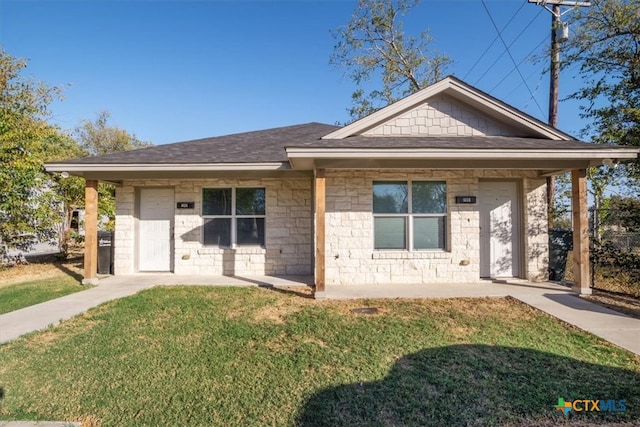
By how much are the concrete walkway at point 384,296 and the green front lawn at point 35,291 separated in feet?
1.25

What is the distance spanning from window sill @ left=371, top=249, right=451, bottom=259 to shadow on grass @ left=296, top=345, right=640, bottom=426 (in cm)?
365

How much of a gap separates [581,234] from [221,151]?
840cm

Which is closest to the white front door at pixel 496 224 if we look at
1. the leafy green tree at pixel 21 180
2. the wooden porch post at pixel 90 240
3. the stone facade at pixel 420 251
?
the stone facade at pixel 420 251

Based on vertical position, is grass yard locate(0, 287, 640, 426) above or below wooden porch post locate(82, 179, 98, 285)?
below

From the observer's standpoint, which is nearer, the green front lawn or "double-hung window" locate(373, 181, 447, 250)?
the green front lawn

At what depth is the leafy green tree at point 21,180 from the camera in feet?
28.7

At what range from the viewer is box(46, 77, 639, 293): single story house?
653 cm

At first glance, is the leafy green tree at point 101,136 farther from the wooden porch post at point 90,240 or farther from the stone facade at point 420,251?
the stone facade at point 420,251

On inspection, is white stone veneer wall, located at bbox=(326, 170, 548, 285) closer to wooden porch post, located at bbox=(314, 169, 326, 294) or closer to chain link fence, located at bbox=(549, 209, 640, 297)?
wooden porch post, located at bbox=(314, 169, 326, 294)

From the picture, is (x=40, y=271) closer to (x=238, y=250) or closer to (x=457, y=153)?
(x=238, y=250)

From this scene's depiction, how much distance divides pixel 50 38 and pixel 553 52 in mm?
16787

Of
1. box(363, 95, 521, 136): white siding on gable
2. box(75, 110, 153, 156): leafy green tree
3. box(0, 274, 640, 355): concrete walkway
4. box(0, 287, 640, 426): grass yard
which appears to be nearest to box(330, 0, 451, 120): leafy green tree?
box(363, 95, 521, 136): white siding on gable

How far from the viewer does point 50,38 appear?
1092 cm

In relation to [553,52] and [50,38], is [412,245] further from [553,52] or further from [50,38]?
[50,38]
